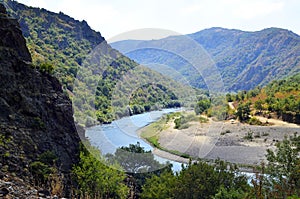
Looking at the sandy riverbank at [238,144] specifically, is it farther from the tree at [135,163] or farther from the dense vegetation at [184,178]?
the dense vegetation at [184,178]

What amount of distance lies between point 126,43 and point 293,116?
41.8 m

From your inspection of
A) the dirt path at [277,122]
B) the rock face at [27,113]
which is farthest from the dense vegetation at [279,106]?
the rock face at [27,113]

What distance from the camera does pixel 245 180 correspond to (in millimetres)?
11516

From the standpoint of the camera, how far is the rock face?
10.6 meters

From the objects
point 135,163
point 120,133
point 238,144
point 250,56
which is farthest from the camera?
point 250,56

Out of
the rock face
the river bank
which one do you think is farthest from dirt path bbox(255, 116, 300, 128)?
the rock face

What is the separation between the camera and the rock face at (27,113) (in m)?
10.6

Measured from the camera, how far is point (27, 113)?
40.3 ft

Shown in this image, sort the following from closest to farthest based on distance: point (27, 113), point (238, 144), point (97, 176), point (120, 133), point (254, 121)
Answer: point (120, 133)
point (27, 113)
point (97, 176)
point (238, 144)
point (254, 121)

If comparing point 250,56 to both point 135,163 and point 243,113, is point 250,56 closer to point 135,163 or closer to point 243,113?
point 243,113

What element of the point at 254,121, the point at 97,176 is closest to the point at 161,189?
the point at 97,176

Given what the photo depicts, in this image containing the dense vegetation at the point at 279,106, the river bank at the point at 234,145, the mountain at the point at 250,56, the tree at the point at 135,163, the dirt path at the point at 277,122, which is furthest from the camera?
the mountain at the point at 250,56

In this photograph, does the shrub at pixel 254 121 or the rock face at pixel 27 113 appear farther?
the shrub at pixel 254 121

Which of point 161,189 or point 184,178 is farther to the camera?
point 161,189
